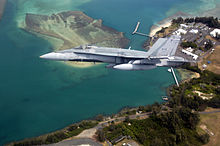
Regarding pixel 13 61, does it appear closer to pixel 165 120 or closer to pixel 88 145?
pixel 88 145

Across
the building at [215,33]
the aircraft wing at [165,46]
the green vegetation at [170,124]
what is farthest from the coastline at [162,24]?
the green vegetation at [170,124]

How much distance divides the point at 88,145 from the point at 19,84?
26.7 meters

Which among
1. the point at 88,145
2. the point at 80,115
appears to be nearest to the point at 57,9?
the point at 80,115

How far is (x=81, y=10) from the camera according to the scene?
3511 inches

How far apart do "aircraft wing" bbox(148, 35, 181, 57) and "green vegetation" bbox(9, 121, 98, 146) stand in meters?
24.2

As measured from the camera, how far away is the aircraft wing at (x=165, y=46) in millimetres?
48406

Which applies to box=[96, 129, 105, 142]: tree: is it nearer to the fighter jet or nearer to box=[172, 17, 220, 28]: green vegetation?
the fighter jet

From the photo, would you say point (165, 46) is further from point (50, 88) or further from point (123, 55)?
point (50, 88)

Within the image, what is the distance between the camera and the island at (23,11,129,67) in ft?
224

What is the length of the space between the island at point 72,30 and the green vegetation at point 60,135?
33154mm

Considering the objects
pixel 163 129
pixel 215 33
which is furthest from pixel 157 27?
pixel 163 129

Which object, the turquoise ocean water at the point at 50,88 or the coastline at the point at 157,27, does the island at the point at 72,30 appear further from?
the coastline at the point at 157,27

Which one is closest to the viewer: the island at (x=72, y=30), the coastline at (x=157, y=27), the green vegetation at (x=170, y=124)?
the green vegetation at (x=170, y=124)

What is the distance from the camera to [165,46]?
160 feet
